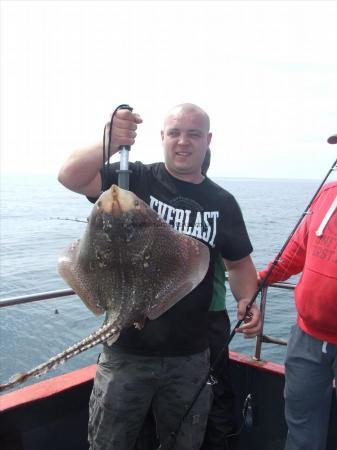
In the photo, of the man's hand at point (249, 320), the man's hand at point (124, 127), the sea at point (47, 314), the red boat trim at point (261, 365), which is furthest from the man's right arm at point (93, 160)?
the red boat trim at point (261, 365)

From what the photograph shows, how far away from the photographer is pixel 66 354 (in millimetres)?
1961

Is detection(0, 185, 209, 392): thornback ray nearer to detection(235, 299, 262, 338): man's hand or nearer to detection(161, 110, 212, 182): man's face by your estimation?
detection(161, 110, 212, 182): man's face

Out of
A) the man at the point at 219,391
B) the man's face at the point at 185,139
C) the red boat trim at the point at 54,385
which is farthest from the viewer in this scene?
the man at the point at 219,391

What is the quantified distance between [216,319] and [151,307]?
144cm

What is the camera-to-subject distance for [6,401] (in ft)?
10.2

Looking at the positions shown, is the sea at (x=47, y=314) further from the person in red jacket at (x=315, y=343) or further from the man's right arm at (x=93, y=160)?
the person in red jacket at (x=315, y=343)

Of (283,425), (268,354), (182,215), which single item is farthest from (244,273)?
(268,354)

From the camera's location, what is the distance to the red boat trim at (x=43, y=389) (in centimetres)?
310

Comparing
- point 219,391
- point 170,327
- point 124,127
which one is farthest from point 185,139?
point 219,391

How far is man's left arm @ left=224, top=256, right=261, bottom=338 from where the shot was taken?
3.02 m

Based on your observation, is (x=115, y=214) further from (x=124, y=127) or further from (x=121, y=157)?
(x=124, y=127)

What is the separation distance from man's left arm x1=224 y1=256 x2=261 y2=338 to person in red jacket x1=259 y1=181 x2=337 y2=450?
1.07 feet

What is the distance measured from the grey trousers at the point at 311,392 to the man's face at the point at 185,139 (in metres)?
1.55

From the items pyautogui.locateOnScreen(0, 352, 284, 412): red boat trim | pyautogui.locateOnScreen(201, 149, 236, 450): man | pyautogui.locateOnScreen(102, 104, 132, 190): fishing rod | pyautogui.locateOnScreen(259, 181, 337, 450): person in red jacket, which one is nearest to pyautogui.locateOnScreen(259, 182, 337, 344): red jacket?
pyautogui.locateOnScreen(259, 181, 337, 450): person in red jacket
